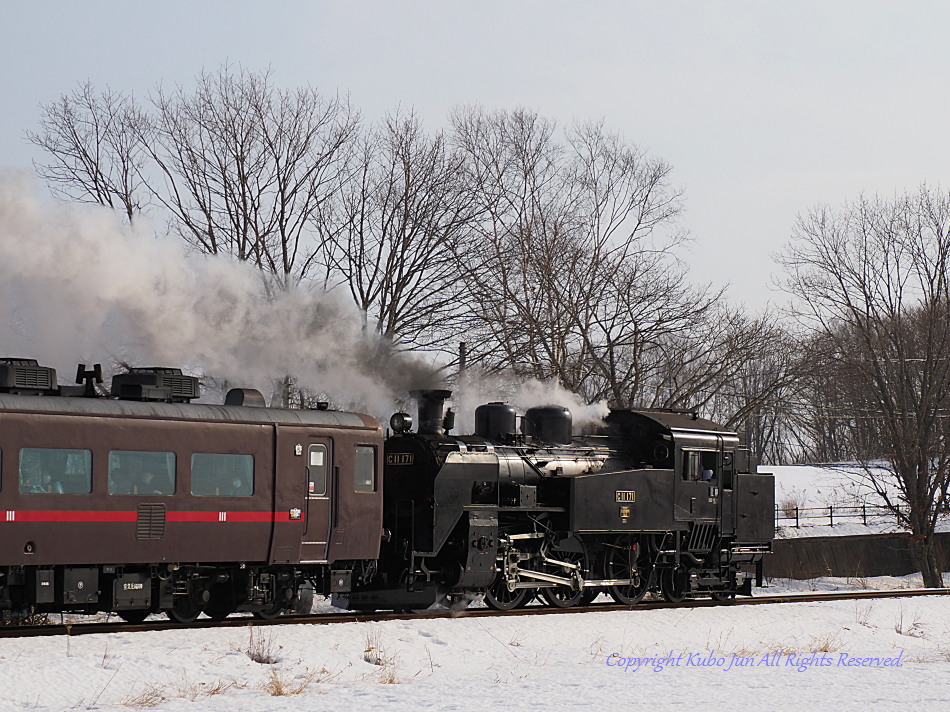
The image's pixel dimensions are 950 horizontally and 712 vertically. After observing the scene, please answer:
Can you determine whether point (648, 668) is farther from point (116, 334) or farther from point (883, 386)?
point (883, 386)

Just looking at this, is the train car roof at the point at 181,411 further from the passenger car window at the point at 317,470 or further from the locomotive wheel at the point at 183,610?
the locomotive wheel at the point at 183,610

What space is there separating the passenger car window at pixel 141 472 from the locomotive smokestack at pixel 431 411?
499 centimetres

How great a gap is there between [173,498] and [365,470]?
10.2 feet

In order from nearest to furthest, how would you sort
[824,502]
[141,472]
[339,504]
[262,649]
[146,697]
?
[146,697] → [262,649] → [141,472] → [339,504] → [824,502]

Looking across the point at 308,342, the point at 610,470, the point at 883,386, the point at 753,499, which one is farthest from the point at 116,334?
the point at 883,386

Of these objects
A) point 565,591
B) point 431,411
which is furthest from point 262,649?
point 565,591

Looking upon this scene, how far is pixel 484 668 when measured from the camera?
534 inches

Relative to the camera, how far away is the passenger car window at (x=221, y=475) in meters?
14.4

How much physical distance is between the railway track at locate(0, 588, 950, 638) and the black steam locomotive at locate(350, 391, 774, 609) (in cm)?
51

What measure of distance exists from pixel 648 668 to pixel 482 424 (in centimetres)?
635

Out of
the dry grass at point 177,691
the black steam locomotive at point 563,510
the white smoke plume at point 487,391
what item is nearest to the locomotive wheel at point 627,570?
the black steam locomotive at point 563,510

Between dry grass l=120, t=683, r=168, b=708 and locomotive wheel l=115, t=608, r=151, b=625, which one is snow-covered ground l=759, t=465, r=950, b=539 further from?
dry grass l=120, t=683, r=168, b=708

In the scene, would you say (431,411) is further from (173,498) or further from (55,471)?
(55,471)

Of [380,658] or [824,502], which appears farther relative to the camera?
[824,502]
